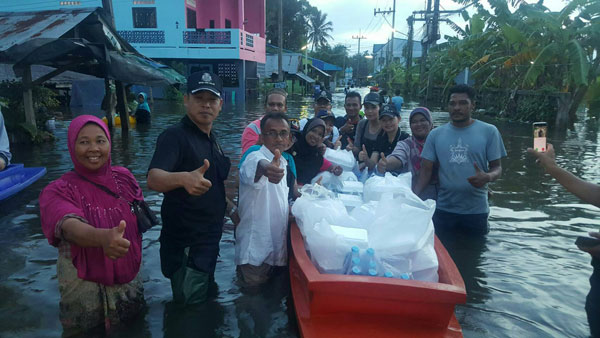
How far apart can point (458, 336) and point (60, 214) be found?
7.85 feet

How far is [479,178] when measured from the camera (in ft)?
12.1

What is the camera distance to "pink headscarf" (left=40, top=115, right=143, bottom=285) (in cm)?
223

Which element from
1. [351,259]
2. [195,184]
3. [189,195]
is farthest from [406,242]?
[189,195]

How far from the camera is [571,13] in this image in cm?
1379

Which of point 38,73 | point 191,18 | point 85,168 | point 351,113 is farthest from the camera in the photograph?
point 191,18

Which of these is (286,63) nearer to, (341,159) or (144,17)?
(144,17)

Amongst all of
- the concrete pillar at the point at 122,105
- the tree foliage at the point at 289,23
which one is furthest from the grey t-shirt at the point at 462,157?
the tree foliage at the point at 289,23

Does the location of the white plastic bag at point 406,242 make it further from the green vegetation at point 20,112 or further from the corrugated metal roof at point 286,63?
the corrugated metal roof at point 286,63

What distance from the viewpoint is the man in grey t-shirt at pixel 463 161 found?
3.82 m

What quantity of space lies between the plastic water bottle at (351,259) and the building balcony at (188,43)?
23.9 meters

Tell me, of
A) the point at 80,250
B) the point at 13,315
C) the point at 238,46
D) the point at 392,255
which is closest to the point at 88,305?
the point at 80,250

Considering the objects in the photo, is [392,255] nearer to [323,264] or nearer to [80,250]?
[323,264]

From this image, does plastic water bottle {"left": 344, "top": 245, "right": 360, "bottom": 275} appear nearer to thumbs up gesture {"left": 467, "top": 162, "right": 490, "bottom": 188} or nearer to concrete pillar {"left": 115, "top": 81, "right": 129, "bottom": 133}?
thumbs up gesture {"left": 467, "top": 162, "right": 490, "bottom": 188}

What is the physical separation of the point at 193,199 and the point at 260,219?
0.58 m
